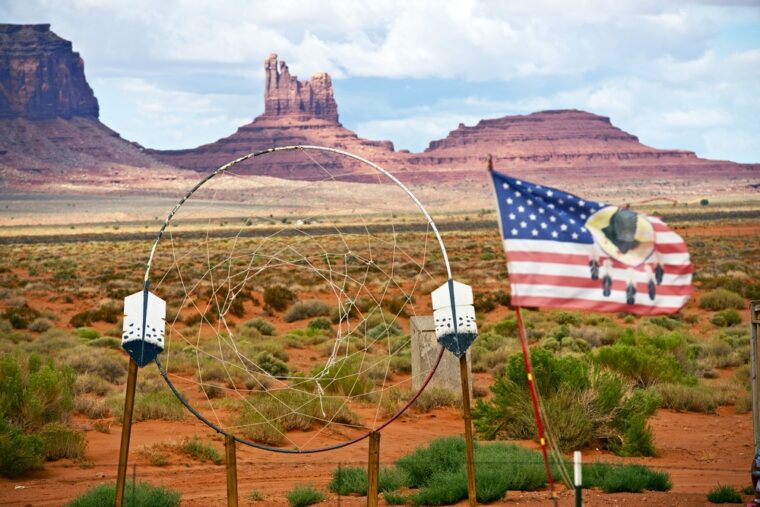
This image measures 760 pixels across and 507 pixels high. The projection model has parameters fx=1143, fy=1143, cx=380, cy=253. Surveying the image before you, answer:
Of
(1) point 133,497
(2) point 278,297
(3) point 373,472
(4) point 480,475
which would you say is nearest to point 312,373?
(4) point 480,475

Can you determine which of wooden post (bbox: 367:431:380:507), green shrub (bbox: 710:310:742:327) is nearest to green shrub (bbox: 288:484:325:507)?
wooden post (bbox: 367:431:380:507)

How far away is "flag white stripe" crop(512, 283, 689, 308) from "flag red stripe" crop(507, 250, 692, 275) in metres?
0.20

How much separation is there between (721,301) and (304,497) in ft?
81.2

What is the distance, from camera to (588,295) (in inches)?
339

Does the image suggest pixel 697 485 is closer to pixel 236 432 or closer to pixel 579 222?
pixel 579 222

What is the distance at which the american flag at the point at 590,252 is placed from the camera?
8562 mm

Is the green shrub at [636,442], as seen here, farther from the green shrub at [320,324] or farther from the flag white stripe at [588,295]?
the green shrub at [320,324]

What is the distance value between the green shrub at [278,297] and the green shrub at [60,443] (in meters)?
21.1

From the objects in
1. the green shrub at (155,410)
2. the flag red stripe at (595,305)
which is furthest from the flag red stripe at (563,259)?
the green shrub at (155,410)

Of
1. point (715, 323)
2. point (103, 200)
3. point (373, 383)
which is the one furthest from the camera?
point (103, 200)

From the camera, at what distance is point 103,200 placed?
180 m

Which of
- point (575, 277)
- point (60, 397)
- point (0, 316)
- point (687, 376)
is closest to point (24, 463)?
point (60, 397)

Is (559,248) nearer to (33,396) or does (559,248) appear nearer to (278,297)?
(33,396)

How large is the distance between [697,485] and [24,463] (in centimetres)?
752
